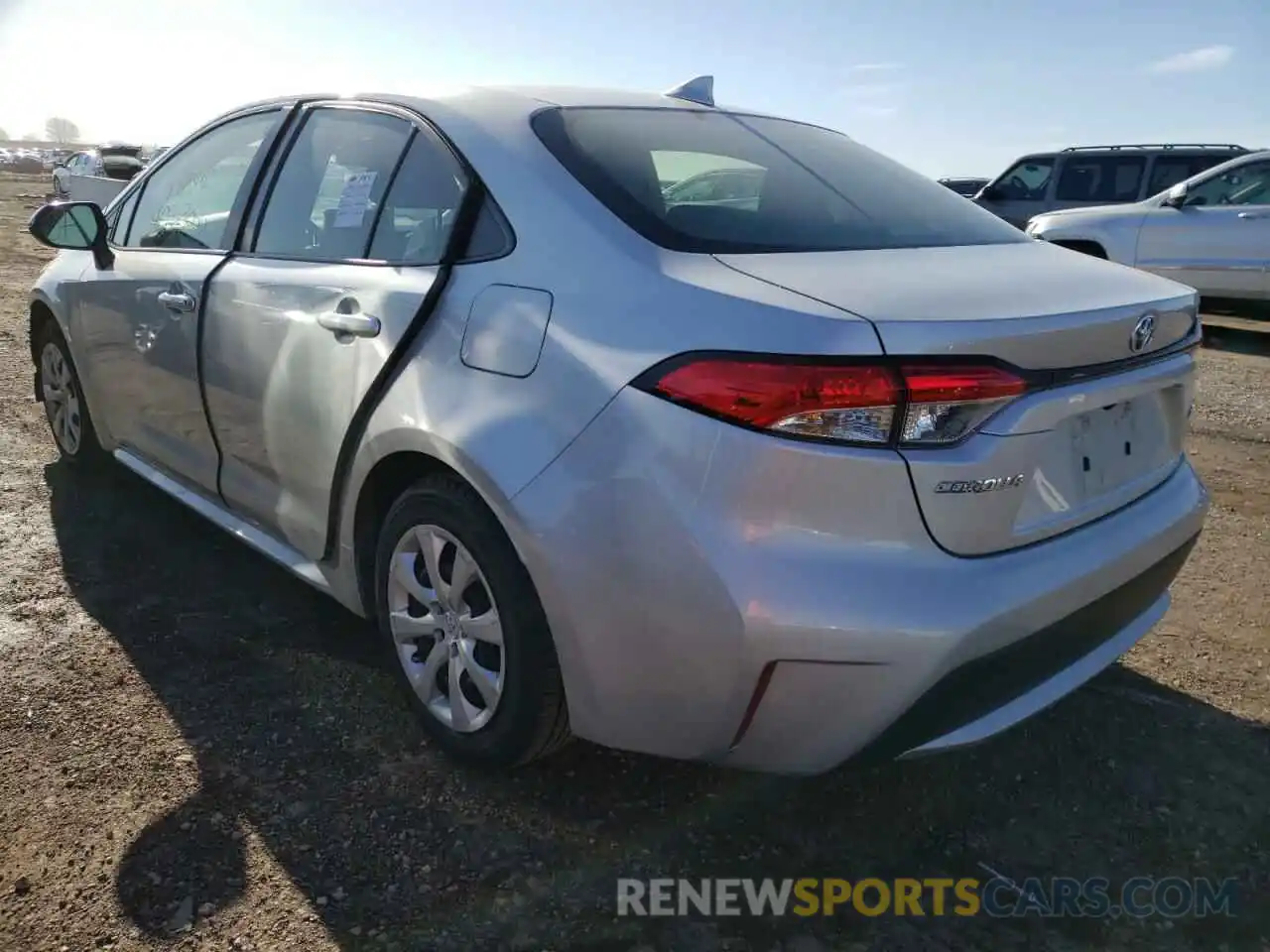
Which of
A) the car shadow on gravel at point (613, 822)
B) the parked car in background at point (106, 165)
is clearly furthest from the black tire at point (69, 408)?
the parked car in background at point (106, 165)

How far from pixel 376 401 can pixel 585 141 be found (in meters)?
0.80

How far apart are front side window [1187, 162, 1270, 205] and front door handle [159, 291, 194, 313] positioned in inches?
368

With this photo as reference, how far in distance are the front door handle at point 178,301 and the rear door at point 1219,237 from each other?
911 cm

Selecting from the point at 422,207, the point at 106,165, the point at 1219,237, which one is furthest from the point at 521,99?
the point at 106,165

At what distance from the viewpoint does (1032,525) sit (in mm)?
1947

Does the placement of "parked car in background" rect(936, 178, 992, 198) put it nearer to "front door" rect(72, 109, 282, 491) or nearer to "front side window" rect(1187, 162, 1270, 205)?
"front side window" rect(1187, 162, 1270, 205)

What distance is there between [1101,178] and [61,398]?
1185 cm

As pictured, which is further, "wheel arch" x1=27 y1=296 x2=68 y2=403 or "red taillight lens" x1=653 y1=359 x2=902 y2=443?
"wheel arch" x1=27 y1=296 x2=68 y2=403

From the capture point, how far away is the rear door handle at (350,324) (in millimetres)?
2461

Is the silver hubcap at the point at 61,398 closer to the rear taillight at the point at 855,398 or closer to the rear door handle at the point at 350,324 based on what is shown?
the rear door handle at the point at 350,324

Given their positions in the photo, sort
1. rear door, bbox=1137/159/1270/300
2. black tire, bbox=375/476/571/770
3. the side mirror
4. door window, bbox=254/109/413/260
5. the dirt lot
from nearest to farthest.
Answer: the dirt lot
black tire, bbox=375/476/571/770
door window, bbox=254/109/413/260
the side mirror
rear door, bbox=1137/159/1270/300

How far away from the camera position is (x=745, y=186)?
2.49 metres

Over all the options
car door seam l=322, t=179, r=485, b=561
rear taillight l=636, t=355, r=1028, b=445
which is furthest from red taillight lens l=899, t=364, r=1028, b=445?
car door seam l=322, t=179, r=485, b=561

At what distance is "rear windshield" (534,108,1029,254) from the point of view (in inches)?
86.4
